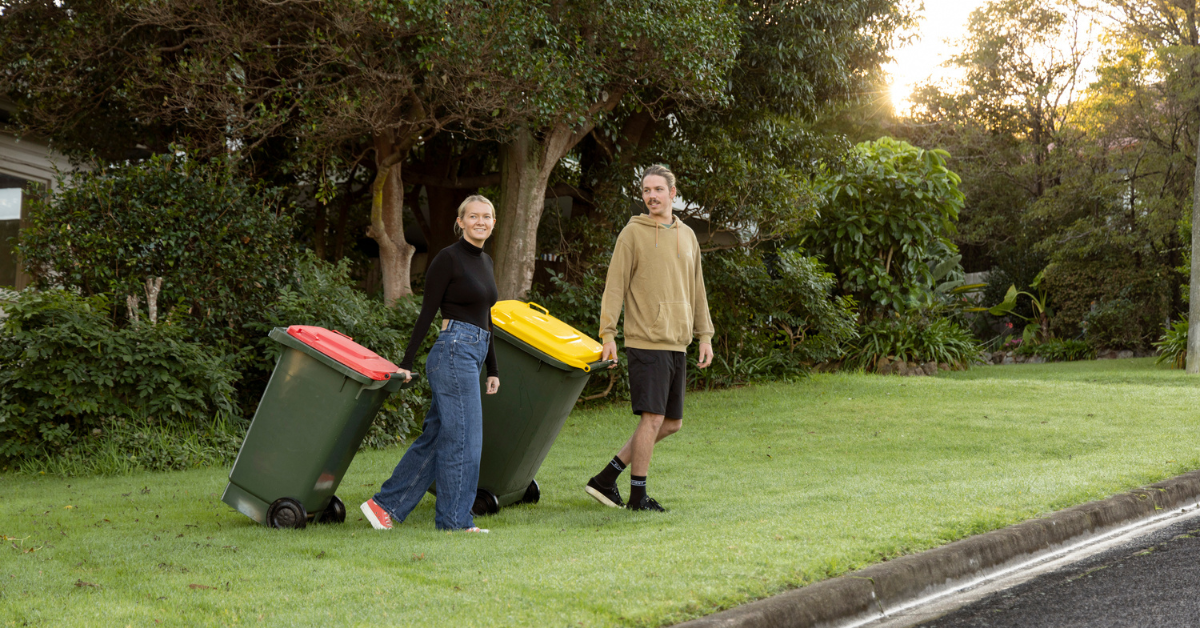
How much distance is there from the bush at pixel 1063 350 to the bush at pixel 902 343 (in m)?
6.97

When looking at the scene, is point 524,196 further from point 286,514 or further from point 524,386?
point 286,514

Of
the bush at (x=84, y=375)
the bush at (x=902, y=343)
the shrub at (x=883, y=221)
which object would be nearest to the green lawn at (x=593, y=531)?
the bush at (x=84, y=375)

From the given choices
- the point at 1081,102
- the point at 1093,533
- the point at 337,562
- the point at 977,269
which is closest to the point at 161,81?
the point at 337,562

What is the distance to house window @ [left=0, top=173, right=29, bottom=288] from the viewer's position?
12344mm

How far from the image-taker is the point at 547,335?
203 inches

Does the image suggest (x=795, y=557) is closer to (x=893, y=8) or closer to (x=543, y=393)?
(x=543, y=393)

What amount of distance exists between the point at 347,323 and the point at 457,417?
425 cm

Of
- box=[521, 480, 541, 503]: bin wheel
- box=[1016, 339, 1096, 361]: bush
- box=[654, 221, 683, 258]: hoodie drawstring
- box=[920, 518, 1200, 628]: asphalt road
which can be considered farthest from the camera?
box=[1016, 339, 1096, 361]: bush

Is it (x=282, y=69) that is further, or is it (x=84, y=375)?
(x=282, y=69)

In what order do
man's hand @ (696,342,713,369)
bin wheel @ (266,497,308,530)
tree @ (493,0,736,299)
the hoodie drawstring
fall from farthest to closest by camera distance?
1. tree @ (493,0,736,299)
2. man's hand @ (696,342,713,369)
3. the hoodie drawstring
4. bin wheel @ (266,497,308,530)

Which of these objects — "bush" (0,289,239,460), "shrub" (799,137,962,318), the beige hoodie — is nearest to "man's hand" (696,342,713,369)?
the beige hoodie

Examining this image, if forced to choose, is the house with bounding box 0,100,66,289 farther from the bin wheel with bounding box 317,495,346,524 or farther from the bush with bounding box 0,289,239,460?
the bin wheel with bounding box 317,495,346,524

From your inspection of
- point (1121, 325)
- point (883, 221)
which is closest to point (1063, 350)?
point (1121, 325)

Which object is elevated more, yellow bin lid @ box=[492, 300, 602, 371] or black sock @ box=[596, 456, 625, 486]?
yellow bin lid @ box=[492, 300, 602, 371]
